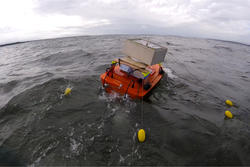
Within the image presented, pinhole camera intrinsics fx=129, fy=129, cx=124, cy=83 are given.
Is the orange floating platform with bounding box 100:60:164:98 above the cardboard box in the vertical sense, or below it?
below

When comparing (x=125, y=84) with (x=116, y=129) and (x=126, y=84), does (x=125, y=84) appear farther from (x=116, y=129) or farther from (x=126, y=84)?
(x=116, y=129)

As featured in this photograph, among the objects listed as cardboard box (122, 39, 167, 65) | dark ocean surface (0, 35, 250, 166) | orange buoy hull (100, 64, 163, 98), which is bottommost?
dark ocean surface (0, 35, 250, 166)

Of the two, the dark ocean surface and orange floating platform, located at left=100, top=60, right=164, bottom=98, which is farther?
orange floating platform, located at left=100, top=60, right=164, bottom=98

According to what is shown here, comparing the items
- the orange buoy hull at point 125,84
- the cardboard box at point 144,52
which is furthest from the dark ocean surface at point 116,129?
the cardboard box at point 144,52

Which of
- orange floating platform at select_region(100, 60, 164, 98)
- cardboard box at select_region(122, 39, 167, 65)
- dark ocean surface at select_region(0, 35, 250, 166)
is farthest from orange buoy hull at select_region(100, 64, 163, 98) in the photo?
cardboard box at select_region(122, 39, 167, 65)

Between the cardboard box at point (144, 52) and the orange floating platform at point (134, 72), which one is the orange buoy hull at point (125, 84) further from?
the cardboard box at point (144, 52)

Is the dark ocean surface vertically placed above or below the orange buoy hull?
below

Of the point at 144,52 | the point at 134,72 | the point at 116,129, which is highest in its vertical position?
the point at 144,52

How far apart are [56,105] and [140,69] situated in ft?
11.8

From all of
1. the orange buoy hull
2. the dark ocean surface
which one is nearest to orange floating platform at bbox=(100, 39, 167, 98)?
the orange buoy hull

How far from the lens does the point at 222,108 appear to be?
227 inches

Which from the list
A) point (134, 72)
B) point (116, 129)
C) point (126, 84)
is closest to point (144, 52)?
point (134, 72)

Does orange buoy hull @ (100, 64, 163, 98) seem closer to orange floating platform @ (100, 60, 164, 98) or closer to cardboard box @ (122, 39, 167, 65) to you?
orange floating platform @ (100, 60, 164, 98)

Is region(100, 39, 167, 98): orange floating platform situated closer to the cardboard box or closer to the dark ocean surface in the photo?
the cardboard box
